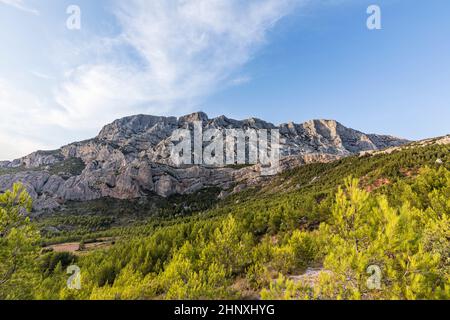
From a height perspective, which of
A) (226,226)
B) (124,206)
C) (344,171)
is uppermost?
(344,171)

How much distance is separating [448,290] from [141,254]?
33.2 metres

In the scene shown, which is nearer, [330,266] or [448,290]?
[448,290]

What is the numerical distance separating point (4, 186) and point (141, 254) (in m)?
180

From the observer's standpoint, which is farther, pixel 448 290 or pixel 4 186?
pixel 4 186

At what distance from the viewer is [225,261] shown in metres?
20.2

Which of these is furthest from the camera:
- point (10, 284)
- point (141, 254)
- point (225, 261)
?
point (141, 254)

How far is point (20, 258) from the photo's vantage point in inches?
530

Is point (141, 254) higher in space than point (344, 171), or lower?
lower
